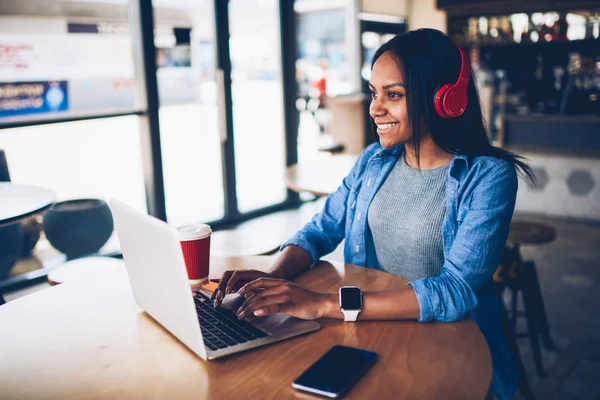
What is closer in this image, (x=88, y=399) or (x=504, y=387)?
(x=88, y=399)

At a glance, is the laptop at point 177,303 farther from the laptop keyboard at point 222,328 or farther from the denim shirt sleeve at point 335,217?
the denim shirt sleeve at point 335,217

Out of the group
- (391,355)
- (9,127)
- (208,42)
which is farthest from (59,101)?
(391,355)

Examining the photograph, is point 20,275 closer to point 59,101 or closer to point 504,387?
point 59,101

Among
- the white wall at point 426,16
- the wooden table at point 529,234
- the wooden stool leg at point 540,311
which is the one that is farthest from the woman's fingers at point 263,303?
the white wall at point 426,16

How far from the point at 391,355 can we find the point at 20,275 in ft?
10.1

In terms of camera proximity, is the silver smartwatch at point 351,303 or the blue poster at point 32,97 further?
the blue poster at point 32,97

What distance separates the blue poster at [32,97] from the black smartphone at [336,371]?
2.97 m

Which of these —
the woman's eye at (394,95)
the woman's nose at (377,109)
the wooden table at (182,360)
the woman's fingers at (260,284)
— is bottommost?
the wooden table at (182,360)

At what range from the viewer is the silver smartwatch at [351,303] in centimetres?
104

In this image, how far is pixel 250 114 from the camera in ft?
16.5

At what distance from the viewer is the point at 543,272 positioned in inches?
138

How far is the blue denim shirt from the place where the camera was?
1.09 m

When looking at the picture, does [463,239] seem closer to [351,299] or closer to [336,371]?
[351,299]

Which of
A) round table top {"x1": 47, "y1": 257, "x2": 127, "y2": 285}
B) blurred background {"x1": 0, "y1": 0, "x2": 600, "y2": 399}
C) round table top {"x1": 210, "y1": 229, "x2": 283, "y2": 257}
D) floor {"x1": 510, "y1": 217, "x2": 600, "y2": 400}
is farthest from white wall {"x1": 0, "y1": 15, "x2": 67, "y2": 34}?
floor {"x1": 510, "y1": 217, "x2": 600, "y2": 400}
